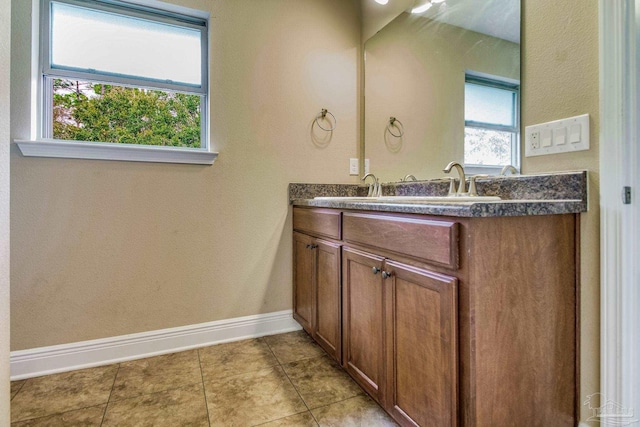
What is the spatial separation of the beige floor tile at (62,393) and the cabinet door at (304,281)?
1022 millimetres

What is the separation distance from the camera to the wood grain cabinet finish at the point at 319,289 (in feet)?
5.13

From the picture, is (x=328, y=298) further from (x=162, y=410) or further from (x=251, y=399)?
(x=162, y=410)

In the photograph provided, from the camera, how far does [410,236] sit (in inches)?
41.4

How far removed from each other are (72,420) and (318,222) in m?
1.35

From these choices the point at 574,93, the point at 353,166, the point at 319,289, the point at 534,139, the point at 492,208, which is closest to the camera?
the point at 492,208

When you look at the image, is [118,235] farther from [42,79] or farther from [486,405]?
[486,405]

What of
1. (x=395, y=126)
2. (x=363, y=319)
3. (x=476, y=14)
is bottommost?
(x=363, y=319)

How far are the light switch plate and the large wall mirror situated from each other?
0.20 feet

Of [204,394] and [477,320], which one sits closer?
[477,320]

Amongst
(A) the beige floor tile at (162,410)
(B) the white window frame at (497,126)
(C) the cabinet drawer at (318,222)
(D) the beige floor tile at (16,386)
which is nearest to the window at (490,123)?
(B) the white window frame at (497,126)

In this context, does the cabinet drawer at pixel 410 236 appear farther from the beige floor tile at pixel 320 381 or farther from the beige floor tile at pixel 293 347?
the beige floor tile at pixel 293 347

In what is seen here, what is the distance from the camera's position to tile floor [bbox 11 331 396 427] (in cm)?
129

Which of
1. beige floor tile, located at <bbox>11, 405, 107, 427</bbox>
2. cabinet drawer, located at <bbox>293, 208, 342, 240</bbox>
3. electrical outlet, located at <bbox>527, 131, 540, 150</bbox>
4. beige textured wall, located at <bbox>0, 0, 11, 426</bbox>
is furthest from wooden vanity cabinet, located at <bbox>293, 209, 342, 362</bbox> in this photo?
beige textured wall, located at <bbox>0, 0, 11, 426</bbox>

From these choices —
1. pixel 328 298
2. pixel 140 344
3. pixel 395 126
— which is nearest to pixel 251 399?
pixel 328 298
